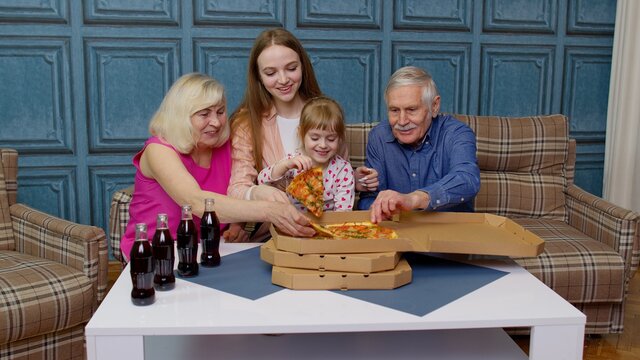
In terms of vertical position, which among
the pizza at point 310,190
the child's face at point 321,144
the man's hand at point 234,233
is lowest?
the man's hand at point 234,233

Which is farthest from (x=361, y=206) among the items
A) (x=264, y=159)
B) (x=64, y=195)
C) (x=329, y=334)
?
(x=64, y=195)

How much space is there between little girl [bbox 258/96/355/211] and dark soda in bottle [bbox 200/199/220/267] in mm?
426

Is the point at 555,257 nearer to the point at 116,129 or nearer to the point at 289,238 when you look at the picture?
the point at 289,238

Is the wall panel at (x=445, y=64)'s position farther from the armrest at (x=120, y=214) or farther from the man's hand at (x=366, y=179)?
the armrest at (x=120, y=214)

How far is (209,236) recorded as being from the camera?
5.75 feet

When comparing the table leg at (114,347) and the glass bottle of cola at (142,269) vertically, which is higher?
the glass bottle of cola at (142,269)

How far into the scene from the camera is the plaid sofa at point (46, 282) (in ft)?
6.80

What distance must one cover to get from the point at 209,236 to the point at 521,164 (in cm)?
187

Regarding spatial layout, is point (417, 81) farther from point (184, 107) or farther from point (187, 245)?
point (187, 245)

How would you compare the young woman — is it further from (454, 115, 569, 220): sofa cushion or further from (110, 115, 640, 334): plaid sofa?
(454, 115, 569, 220): sofa cushion

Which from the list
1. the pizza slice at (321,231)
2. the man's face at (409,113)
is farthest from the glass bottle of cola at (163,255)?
the man's face at (409,113)

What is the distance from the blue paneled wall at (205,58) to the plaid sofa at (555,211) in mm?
874

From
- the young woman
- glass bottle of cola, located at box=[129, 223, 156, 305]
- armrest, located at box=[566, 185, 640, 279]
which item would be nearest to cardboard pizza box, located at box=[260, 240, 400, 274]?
glass bottle of cola, located at box=[129, 223, 156, 305]

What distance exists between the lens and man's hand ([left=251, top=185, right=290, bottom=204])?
1.97m
